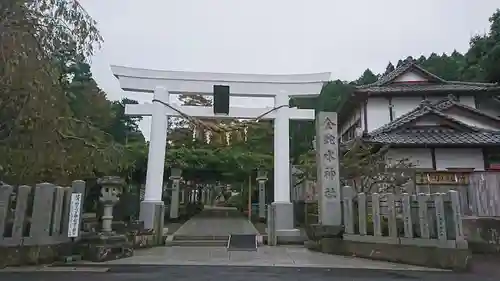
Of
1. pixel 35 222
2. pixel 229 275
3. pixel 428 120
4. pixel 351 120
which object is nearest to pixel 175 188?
pixel 351 120

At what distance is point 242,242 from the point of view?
495 inches

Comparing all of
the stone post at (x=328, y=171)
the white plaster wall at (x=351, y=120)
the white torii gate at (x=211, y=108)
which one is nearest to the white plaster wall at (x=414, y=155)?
the white torii gate at (x=211, y=108)

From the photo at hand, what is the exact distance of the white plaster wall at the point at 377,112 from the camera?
2141 cm

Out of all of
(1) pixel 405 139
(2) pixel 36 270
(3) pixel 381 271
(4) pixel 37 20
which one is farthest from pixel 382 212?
(4) pixel 37 20

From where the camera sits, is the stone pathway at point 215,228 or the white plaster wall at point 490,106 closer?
the stone pathway at point 215,228

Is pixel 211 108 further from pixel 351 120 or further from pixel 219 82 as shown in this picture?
pixel 351 120

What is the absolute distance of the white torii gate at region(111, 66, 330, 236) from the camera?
13273mm

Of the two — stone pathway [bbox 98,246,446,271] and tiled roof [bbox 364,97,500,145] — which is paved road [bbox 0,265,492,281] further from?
tiled roof [bbox 364,97,500,145]

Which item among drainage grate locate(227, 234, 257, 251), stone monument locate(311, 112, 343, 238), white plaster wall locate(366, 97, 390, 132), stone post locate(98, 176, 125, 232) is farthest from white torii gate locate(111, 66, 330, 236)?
white plaster wall locate(366, 97, 390, 132)

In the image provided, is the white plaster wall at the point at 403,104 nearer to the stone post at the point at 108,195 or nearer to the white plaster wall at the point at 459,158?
the white plaster wall at the point at 459,158

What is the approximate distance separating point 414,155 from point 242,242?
8.30 meters

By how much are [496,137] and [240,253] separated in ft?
39.3

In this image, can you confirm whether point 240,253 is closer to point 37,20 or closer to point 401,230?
point 401,230

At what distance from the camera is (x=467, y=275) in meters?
7.65
